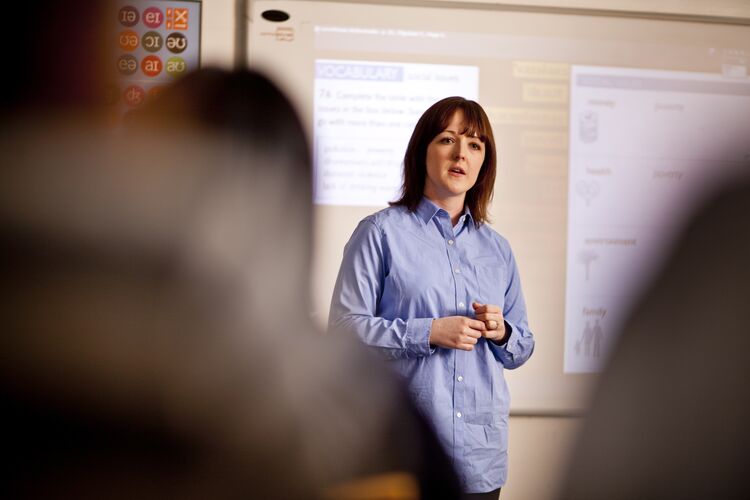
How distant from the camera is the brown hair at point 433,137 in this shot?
1445 millimetres

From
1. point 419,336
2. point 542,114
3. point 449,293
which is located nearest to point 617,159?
point 542,114

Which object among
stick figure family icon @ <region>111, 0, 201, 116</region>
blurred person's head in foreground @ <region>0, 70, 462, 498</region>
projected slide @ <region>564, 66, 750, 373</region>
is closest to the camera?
blurred person's head in foreground @ <region>0, 70, 462, 498</region>

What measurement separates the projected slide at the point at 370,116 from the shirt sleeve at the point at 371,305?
36.3 inches

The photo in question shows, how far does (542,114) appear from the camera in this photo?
7.79 feet

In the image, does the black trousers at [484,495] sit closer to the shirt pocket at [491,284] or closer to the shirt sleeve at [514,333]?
the shirt sleeve at [514,333]

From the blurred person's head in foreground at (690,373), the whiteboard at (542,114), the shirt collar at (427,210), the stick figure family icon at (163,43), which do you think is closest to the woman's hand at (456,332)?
the shirt collar at (427,210)

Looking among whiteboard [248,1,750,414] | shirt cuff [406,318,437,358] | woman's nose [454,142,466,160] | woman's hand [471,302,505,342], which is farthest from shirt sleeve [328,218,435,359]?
whiteboard [248,1,750,414]

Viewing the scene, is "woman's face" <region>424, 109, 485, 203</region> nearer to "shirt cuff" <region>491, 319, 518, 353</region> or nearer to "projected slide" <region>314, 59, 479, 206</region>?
"shirt cuff" <region>491, 319, 518, 353</region>

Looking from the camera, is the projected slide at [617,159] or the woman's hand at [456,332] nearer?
the woman's hand at [456,332]

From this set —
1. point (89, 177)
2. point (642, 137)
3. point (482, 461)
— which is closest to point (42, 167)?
point (89, 177)

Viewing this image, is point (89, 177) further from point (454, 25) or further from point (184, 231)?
point (454, 25)

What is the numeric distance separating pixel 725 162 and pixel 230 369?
1.38 ft

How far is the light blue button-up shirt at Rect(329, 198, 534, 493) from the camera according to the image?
1.33 metres

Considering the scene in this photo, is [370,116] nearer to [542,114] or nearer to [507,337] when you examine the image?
[542,114]
